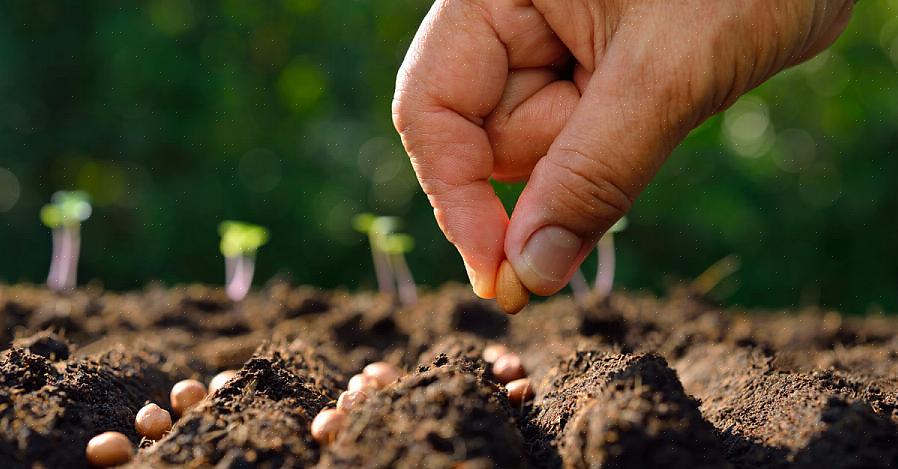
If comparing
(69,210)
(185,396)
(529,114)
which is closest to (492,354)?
(529,114)

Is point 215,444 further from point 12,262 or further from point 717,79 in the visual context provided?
point 12,262

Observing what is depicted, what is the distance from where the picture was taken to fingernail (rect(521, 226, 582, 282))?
165 cm

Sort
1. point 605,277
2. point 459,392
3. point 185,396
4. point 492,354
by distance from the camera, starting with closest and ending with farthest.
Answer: point 459,392 < point 185,396 < point 492,354 < point 605,277

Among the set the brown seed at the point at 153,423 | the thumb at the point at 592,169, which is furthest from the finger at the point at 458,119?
the brown seed at the point at 153,423

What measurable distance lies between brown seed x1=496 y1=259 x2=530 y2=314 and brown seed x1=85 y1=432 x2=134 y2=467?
0.80 metres

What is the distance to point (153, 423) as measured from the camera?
1524mm

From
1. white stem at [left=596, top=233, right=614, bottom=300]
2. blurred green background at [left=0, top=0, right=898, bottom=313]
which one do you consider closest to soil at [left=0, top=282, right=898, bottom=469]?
white stem at [left=596, top=233, right=614, bottom=300]

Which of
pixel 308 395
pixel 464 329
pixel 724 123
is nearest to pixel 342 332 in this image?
pixel 464 329

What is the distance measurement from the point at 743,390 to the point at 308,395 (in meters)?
0.87

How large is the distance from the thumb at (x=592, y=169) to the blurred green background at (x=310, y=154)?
3.26m

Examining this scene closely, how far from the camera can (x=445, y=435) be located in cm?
113

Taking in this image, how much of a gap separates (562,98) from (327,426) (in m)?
0.93

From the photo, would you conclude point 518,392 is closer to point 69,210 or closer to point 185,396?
point 185,396

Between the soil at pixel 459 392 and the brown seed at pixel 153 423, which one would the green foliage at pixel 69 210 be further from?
the brown seed at pixel 153 423
